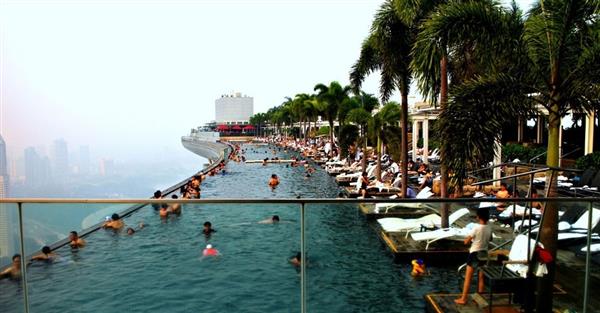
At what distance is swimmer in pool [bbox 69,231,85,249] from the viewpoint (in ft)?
13.2

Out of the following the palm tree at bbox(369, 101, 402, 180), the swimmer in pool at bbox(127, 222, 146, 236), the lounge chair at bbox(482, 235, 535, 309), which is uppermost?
the palm tree at bbox(369, 101, 402, 180)

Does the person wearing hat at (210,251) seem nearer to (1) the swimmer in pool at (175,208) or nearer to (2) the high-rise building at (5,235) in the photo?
(1) the swimmer in pool at (175,208)

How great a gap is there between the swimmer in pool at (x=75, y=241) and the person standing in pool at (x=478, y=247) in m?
3.68

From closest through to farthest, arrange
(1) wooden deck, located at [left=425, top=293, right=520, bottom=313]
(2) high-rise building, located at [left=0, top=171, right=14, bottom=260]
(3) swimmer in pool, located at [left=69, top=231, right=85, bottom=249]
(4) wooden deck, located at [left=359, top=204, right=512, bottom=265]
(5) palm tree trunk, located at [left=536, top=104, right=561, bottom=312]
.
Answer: (2) high-rise building, located at [left=0, top=171, right=14, bottom=260] → (3) swimmer in pool, located at [left=69, top=231, right=85, bottom=249] → (5) palm tree trunk, located at [left=536, top=104, right=561, bottom=312] → (1) wooden deck, located at [left=425, top=293, right=520, bottom=313] → (4) wooden deck, located at [left=359, top=204, right=512, bottom=265]

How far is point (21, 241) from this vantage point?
373cm

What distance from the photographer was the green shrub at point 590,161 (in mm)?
18828

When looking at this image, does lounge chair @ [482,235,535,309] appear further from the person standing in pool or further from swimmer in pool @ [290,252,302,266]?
swimmer in pool @ [290,252,302,266]

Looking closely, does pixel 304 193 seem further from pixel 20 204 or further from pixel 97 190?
pixel 97 190

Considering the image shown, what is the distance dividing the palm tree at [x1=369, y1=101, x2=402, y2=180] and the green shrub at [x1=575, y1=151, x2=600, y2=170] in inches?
323

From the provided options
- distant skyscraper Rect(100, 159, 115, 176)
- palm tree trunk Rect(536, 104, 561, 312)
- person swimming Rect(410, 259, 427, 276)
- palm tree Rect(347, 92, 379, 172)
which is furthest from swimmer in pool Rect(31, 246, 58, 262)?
distant skyscraper Rect(100, 159, 115, 176)

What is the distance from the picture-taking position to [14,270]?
12.2ft

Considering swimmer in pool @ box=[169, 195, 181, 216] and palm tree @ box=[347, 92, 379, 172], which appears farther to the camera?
palm tree @ box=[347, 92, 379, 172]

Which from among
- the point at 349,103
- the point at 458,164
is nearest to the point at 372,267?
the point at 458,164

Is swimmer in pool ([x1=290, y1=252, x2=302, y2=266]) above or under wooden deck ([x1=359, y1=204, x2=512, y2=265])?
above
